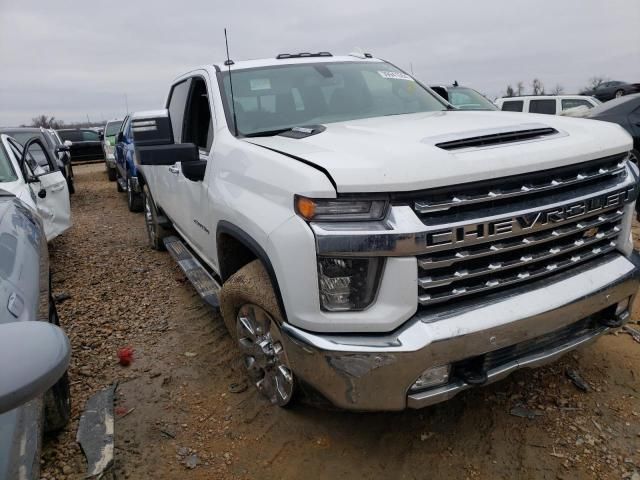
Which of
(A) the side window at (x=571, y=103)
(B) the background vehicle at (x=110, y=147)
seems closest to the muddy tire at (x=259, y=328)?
(A) the side window at (x=571, y=103)

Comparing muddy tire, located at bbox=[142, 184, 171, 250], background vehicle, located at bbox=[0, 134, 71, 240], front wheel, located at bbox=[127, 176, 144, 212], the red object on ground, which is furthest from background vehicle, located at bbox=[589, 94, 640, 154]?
front wheel, located at bbox=[127, 176, 144, 212]

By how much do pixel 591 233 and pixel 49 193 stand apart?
5869 millimetres

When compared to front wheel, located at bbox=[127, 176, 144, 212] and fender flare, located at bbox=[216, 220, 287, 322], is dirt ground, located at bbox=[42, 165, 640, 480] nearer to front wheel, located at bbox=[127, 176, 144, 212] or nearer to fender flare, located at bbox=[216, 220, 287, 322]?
fender flare, located at bbox=[216, 220, 287, 322]

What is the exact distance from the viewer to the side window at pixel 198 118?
3.71 m

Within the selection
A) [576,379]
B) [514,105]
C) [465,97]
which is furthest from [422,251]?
[514,105]

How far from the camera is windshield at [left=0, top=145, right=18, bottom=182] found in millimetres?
5051

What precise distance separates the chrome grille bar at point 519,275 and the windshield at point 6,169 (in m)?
4.69

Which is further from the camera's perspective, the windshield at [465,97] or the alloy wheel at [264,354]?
the windshield at [465,97]

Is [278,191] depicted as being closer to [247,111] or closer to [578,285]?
[247,111]

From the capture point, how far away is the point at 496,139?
231 centimetres

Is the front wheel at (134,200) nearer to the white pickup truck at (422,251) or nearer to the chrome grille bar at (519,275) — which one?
the white pickup truck at (422,251)

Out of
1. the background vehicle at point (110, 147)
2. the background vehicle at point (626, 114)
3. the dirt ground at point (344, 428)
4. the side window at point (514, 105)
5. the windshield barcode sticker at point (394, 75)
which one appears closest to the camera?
the dirt ground at point (344, 428)

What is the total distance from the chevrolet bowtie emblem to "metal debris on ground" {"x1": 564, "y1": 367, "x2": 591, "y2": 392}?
956 mm

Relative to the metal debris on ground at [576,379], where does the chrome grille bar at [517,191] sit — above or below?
above
